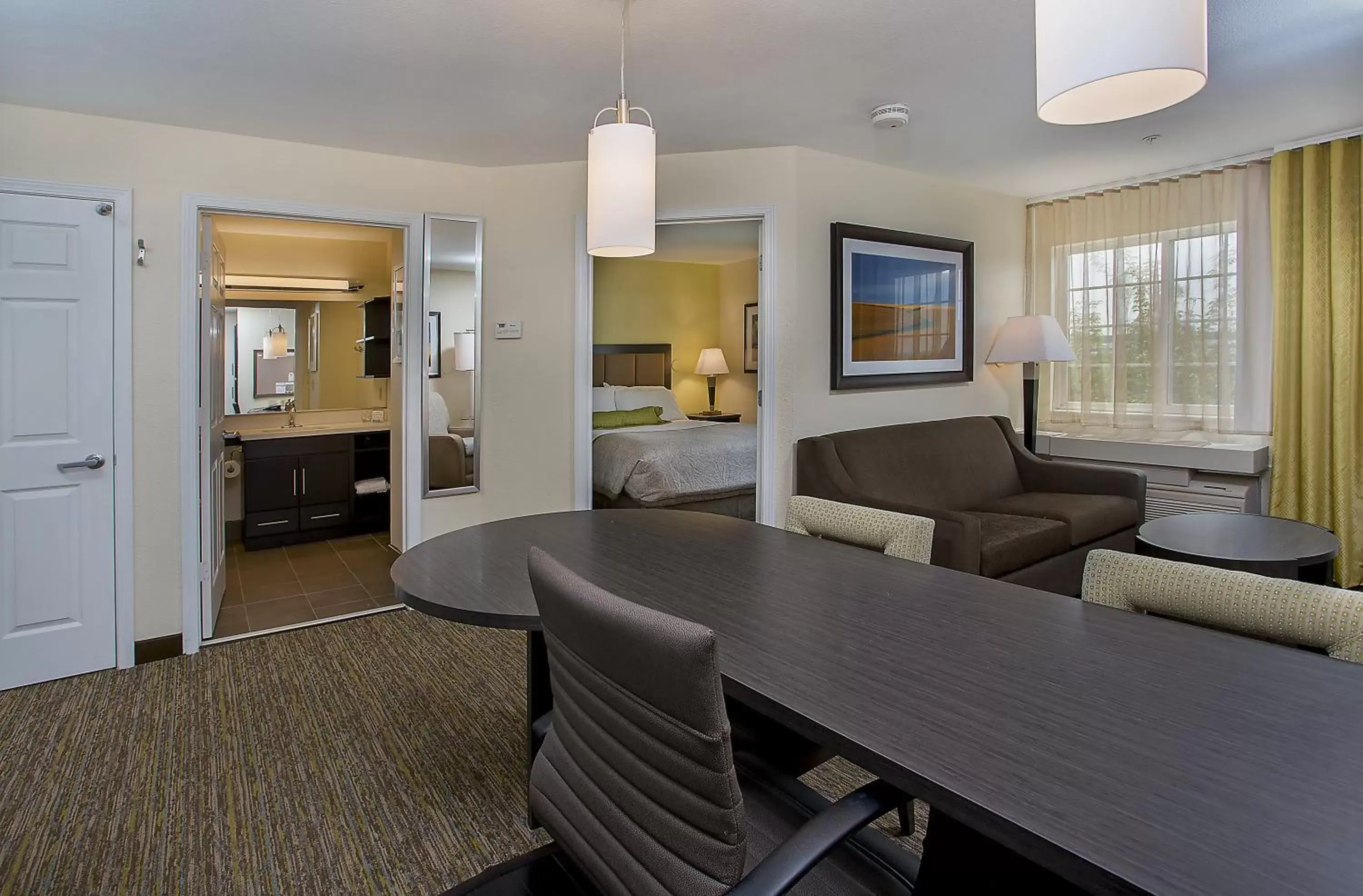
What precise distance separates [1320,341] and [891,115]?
260cm

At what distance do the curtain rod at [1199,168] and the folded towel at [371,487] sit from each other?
5.13 m

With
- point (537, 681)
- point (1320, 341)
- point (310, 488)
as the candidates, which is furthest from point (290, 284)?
point (1320, 341)

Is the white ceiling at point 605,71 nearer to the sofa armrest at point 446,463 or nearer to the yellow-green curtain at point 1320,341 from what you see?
the yellow-green curtain at point 1320,341

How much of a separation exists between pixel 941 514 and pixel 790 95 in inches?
72.8

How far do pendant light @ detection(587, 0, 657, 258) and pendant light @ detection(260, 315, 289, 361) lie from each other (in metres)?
4.81

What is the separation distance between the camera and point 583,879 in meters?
1.26

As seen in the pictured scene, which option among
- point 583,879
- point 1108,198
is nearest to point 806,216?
point 1108,198

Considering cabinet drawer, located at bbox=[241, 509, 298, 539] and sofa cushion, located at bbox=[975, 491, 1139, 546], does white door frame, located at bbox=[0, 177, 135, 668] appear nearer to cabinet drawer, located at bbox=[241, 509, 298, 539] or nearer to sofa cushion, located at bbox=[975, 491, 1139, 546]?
cabinet drawer, located at bbox=[241, 509, 298, 539]

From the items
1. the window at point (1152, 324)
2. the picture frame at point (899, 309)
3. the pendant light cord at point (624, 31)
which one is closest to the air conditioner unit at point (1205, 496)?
the window at point (1152, 324)

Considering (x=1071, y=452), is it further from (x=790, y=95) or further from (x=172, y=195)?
(x=172, y=195)

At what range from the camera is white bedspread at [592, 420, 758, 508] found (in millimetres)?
4797

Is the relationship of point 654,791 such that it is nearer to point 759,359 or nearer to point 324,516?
point 759,359

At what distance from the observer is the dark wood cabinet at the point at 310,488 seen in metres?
5.30

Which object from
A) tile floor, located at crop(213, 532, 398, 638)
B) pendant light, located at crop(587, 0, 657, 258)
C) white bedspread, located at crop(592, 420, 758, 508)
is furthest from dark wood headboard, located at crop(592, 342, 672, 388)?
pendant light, located at crop(587, 0, 657, 258)
